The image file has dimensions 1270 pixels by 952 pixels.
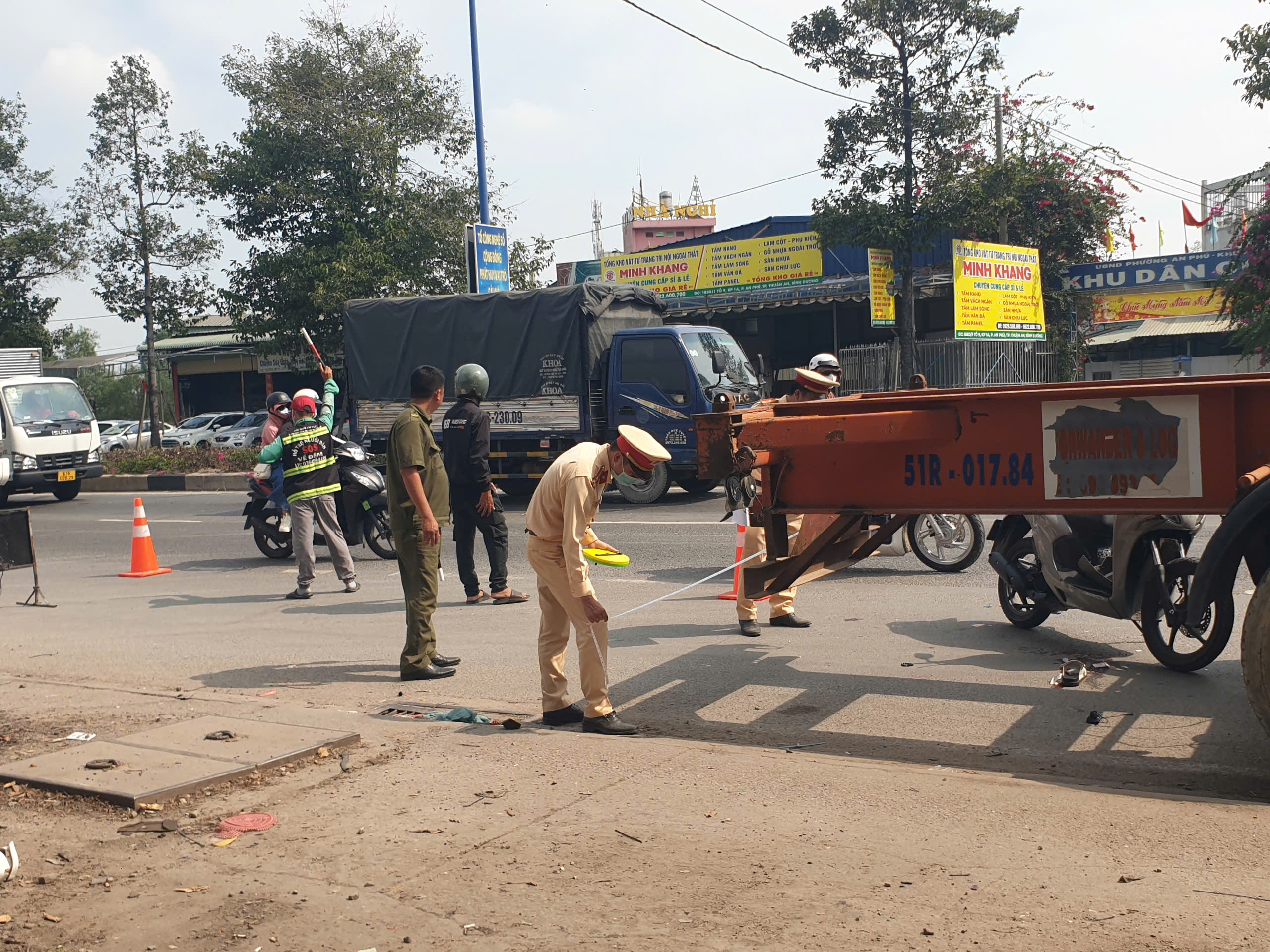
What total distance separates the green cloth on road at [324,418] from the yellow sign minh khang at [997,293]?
58.3 feet

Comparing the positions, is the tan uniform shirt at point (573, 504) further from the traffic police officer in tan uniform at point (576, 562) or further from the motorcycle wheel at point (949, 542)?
the motorcycle wheel at point (949, 542)

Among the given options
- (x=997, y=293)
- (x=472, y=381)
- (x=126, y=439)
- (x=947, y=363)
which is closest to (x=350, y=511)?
(x=472, y=381)

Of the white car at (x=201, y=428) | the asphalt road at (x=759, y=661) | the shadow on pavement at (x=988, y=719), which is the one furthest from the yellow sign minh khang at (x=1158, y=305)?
the shadow on pavement at (x=988, y=719)

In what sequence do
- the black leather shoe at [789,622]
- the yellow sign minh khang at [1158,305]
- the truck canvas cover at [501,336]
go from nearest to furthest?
1. the black leather shoe at [789,622]
2. the truck canvas cover at [501,336]
3. the yellow sign minh khang at [1158,305]

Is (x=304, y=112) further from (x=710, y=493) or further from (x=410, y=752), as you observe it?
(x=410, y=752)

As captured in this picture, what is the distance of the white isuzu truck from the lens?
20844 mm

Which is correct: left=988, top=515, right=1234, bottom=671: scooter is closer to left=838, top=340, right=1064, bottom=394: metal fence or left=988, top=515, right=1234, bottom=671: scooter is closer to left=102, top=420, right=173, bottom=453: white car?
left=838, top=340, right=1064, bottom=394: metal fence

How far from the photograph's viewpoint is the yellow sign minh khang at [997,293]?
2575 centimetres

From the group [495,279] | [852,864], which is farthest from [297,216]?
[852,864]

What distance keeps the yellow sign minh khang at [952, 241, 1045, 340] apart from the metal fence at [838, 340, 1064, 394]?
0.34 m

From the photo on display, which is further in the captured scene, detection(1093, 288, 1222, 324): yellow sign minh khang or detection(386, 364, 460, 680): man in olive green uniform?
detection(1093, 288, 1222, 324): yellow sign minh khang

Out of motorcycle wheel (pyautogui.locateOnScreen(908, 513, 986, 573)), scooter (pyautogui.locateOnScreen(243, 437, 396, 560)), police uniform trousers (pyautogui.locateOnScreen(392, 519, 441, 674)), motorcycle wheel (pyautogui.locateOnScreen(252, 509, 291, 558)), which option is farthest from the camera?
motorcycle wheel (pyautogui.locateOnScreen(252, 509, 291, 558))

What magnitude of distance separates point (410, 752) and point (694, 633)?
9.74 feet

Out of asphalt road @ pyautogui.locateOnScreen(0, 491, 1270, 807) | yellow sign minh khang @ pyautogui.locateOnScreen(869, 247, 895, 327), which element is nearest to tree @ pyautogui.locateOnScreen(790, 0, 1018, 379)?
yellow sign minh khang @ pyautogui.locateOnScreen(869, 247, 895, 327)
